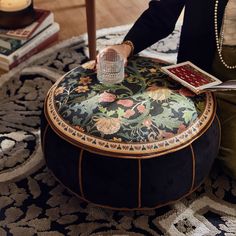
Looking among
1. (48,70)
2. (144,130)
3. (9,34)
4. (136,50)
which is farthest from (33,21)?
(144,130)

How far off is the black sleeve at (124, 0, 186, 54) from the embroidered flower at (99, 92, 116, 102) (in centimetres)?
23

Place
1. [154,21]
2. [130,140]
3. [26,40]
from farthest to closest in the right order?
[26,40]
[154,21]
[130,140]

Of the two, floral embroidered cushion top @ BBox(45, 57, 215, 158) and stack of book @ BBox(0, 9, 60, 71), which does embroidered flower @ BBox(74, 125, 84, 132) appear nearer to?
floral embroidered cushion top @ BBox(45, 57, 215, 158)

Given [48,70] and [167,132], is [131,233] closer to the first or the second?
[167,132]

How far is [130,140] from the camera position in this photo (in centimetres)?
102

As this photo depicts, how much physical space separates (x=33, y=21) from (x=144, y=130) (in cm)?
97

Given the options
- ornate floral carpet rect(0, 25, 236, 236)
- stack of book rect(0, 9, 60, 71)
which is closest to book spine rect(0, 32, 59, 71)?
stack of book rect(0, 9, 60, 71)

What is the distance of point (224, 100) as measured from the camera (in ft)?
4.14

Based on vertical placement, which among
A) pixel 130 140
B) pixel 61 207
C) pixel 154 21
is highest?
pixel 154 21

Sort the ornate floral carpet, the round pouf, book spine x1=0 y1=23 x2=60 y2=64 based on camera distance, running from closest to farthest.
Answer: the round pouf, the ornate floral carpet, book spine x1=0 y1=23 x2=60 y2=64

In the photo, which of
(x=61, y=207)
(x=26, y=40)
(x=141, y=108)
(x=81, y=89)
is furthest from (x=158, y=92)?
(x=26, y=40)

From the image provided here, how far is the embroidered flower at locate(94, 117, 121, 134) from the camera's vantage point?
1032 mm

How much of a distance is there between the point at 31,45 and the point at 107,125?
86 cm

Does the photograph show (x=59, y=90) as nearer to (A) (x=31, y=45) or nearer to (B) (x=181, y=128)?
(B) (x=181, y=128)
